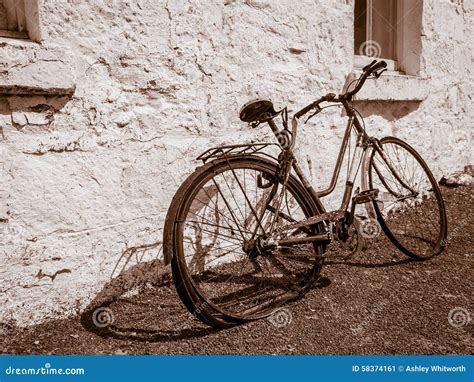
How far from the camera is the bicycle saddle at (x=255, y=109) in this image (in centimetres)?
257

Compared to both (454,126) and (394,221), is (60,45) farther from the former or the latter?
(454,126)

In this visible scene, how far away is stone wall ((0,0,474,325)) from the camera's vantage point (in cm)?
236

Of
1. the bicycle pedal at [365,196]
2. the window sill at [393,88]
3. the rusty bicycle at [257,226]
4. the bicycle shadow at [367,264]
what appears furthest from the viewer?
the window sill at [393,88]

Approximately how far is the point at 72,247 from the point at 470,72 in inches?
179

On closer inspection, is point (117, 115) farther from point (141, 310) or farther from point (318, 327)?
point (318, 327)

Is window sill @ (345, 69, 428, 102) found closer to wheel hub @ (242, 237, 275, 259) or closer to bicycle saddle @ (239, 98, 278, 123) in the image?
bicycle saddle @ (239, 98, 278, 123)

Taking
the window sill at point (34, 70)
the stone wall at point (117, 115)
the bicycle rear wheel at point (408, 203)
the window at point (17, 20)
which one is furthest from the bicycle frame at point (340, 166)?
the window at point (17, 20)

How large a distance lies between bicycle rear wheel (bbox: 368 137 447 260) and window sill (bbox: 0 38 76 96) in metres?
2.09

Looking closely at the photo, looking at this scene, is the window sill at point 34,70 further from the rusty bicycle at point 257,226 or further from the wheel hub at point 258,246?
the wheel hub at point 258,246

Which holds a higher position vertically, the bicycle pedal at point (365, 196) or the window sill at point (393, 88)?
the window sill at point (393, 88)

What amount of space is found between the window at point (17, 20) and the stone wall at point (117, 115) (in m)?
0.10

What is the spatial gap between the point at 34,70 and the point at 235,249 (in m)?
1.69

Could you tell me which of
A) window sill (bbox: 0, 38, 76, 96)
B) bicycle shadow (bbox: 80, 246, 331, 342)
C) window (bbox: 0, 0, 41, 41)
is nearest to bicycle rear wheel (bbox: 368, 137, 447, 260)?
bicycle shadow (bbox: 80, 246, 331, 342)

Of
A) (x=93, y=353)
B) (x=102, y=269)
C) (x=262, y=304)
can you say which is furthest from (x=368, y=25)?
(x=93, y=353)
